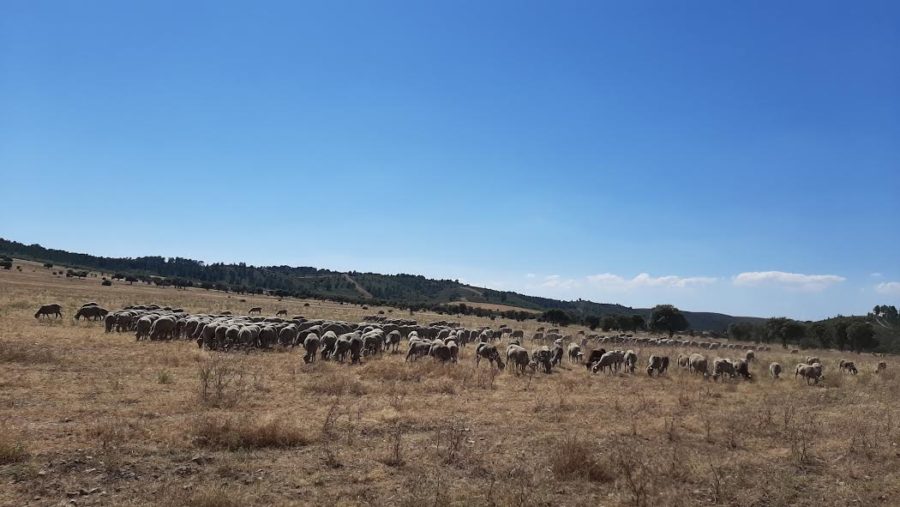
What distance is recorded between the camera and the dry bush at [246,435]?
1019 cm

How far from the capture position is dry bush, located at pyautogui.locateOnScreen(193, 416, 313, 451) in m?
10.2

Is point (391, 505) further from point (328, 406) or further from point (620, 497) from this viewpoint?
point (328, 406)

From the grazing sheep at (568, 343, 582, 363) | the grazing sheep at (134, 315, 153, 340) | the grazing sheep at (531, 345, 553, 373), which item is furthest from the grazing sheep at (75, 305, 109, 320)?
the grazing sheep at (568, 343, 582, 363)

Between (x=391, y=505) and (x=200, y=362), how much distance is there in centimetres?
1549

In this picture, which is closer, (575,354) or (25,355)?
(25,355)

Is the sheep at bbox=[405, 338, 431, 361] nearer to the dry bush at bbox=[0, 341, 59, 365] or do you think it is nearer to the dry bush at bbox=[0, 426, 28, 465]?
the dry bush at bbox=[0, 341, 59, 365]

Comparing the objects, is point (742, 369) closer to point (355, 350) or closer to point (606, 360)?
point (606, 360)

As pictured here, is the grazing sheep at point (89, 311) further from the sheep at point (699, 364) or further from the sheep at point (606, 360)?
the sheep at point (699, 364)

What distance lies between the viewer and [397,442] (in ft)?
33.5

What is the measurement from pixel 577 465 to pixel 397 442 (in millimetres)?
3284

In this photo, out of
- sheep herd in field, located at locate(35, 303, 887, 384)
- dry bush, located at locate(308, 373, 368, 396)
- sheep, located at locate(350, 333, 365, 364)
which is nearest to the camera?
dry bush, located at locate(308, 373, 368, 396)

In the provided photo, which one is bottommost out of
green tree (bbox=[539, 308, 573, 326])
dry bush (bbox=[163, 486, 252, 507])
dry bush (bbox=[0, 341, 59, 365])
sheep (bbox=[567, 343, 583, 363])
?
dry bush (bbox=[163, 486, 252, 507])

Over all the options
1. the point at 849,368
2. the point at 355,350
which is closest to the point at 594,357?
the point at 355,350

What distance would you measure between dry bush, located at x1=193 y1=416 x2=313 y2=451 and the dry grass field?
0.03 m
